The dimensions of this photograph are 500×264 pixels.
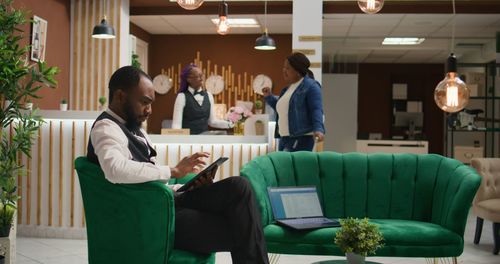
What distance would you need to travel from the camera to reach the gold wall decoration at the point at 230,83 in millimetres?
11875

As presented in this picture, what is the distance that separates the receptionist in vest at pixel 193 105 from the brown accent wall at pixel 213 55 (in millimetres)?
5748

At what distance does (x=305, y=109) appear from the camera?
185 inches

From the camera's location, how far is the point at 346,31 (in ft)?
37.6

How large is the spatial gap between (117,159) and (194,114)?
3.42 metres

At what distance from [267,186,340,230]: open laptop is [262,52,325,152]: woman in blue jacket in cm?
69

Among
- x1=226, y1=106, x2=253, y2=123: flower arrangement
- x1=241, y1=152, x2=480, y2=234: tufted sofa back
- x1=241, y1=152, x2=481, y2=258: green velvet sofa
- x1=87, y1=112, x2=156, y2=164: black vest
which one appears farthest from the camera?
x1=226, y1=106, x2=253, y2=123: flower arrangement

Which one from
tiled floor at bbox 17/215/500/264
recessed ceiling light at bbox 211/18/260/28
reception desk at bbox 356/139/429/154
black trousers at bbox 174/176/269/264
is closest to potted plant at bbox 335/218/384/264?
black trousers at bbox 174/176/269/264

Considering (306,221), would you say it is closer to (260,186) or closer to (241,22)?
(260,186)

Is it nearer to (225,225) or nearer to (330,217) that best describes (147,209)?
(225,225)

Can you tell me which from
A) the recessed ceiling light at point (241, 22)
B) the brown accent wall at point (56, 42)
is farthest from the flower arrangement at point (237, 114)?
the recessed ceiling light at point (241, 22)

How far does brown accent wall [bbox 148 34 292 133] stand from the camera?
1191cm

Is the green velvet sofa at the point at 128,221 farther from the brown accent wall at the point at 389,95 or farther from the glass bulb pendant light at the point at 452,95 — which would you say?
the brown accent wall at the point at 389,95

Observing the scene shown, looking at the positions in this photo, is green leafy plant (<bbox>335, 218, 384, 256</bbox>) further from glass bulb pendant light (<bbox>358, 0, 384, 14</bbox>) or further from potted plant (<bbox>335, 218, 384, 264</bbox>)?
glass bulb pendant light (<bbox>358, 0, 384, 14</bbox>)

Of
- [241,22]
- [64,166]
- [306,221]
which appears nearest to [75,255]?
[64,166]
